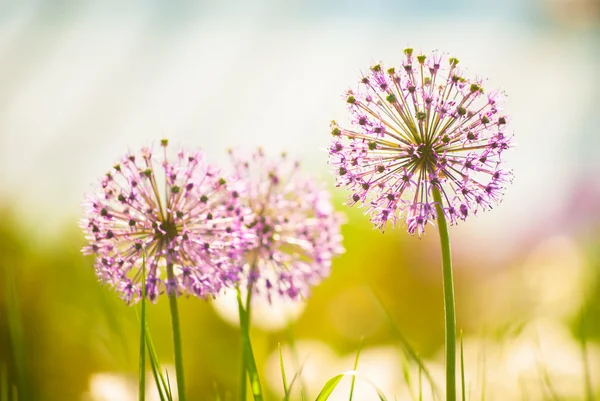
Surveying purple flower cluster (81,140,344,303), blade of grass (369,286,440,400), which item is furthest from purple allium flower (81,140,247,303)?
blade of grass (369,286,440,400)

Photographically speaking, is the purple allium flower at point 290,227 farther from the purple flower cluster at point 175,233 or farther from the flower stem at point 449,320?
the flower stem at point 449,320

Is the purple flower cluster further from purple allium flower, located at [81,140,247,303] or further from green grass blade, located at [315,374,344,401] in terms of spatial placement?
green grass blade, located at [315,374,344,401]

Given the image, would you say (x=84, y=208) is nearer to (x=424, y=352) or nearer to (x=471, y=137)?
(x=471, y=137)

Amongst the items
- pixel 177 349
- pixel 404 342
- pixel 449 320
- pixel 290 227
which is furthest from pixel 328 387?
pixel 290 227

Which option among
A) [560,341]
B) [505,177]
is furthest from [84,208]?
[560,341]

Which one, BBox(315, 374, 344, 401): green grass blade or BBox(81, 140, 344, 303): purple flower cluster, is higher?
BBox(81, 140, 344, 303): purple flower cluster

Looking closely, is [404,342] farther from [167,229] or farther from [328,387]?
[167,229]
